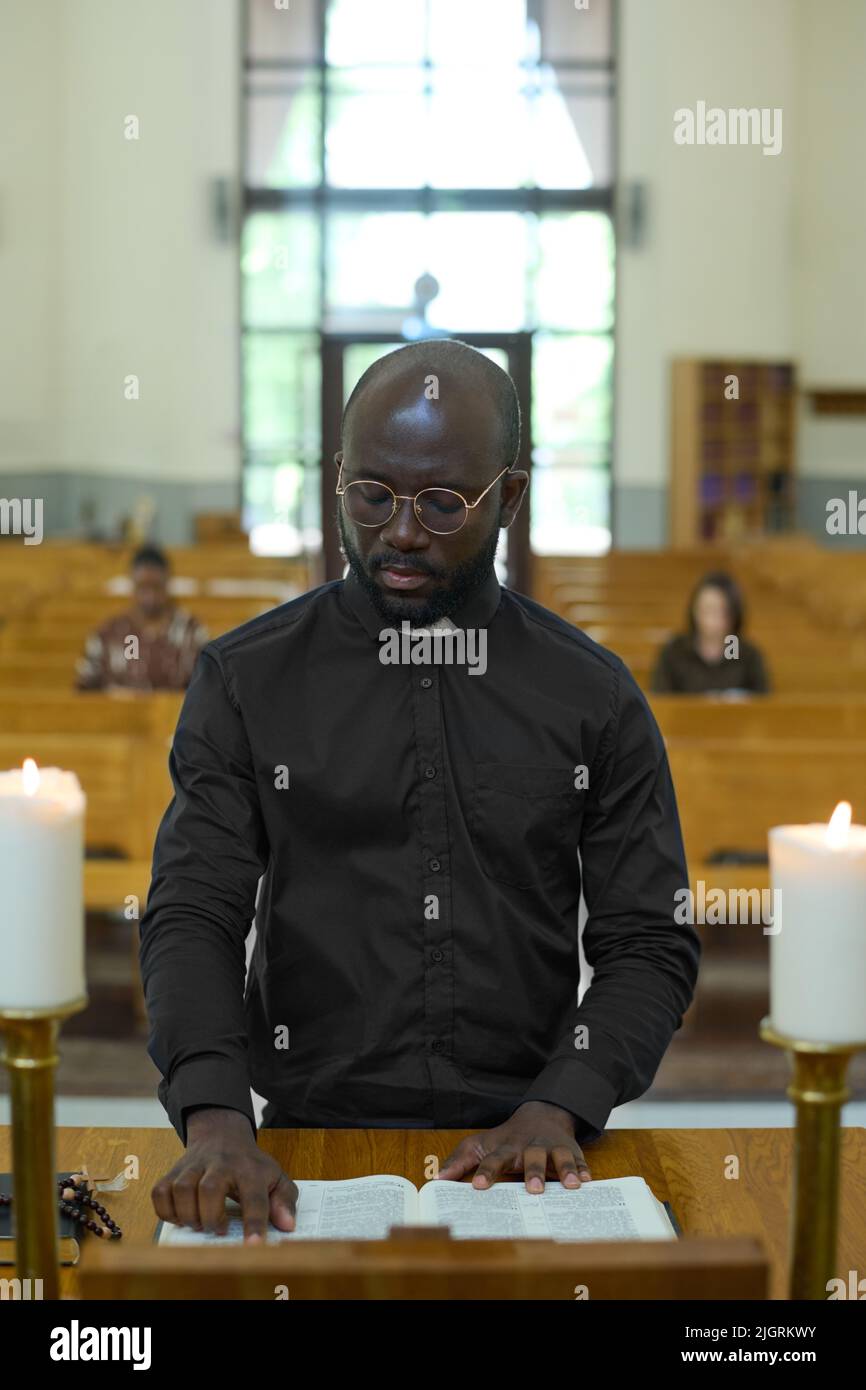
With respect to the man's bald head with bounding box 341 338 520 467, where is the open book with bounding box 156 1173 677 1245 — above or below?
below

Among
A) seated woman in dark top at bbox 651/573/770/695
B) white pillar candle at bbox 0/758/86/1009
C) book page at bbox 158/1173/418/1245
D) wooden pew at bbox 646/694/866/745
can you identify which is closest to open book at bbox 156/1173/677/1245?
book page at bbox 158/1173/418/1245

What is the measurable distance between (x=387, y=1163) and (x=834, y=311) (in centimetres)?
1451

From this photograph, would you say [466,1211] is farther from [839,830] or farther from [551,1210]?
[839,830]

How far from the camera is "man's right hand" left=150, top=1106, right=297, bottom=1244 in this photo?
1.27 metres

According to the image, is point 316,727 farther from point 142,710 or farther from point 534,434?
point 534,434

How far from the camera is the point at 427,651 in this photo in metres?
1.70

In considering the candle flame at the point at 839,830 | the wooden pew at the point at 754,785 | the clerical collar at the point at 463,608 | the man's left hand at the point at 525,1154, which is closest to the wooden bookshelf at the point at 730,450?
the wooden pew at the point at 754,785

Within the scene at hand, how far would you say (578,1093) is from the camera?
1.51 meters

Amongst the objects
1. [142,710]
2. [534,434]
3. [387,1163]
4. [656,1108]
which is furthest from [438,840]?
[534,434]

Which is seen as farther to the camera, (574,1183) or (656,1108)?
(656,1108)

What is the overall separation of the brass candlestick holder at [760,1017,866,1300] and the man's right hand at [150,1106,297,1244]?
1.54ft

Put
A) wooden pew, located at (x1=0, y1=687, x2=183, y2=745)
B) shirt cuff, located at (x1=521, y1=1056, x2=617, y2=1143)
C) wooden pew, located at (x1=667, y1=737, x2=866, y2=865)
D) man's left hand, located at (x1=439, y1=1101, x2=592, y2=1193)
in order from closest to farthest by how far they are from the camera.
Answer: man's left hand, located at (x1=439, y1=1101, x2=592, y2=1193) → shirt cuff, located at (x1=521, y1=1056, x2=617, y2=1143) → wooden pew, located at (x1=667, y1=737, x2=866, y2=865) → wooden pew, located at (x1=0, y1=687, x2=183, y2=745)

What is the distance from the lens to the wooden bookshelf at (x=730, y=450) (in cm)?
1489

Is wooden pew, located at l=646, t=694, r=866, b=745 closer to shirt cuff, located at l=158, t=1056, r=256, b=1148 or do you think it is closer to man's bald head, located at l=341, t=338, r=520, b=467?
man's bald head, located at l=341, t=338, r=520, b=467
